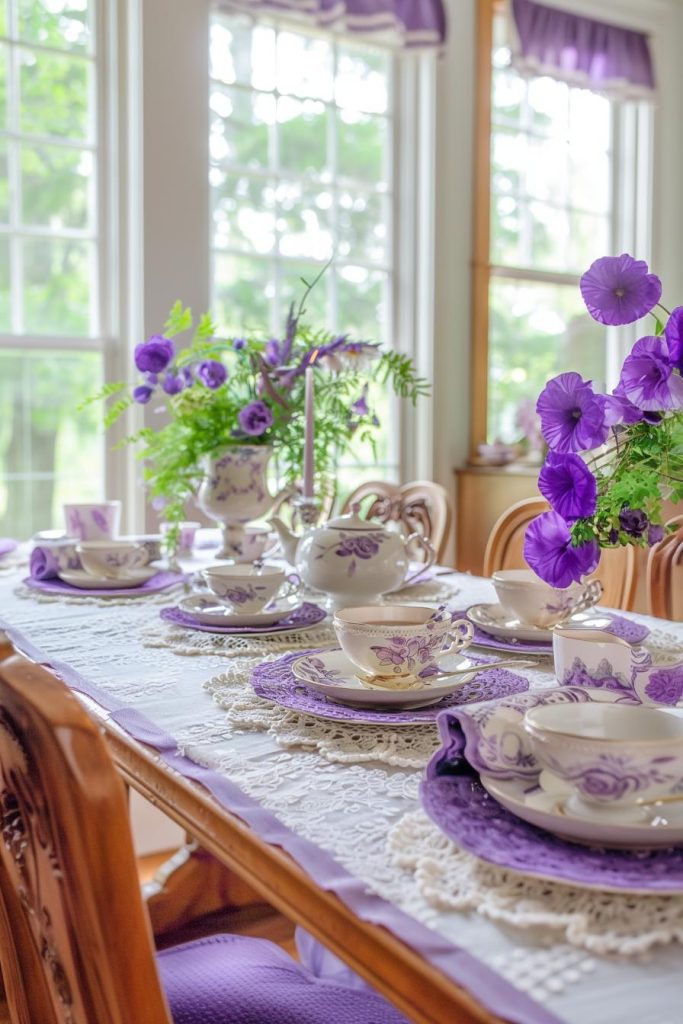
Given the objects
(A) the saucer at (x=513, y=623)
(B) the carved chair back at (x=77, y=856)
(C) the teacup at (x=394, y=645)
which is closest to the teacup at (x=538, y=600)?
(A) the saucer at (x=513, y=623)

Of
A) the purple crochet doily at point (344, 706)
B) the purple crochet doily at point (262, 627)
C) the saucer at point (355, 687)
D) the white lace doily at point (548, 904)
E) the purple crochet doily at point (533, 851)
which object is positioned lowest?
the purple crochet doily at point (262, 627)

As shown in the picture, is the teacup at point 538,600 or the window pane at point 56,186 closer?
the teacup at point 538,600

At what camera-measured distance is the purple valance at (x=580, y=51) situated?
3832 mm

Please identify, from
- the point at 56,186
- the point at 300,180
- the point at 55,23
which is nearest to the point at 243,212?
the point at 300,180

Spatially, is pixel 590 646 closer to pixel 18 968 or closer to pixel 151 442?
pixel 18 968

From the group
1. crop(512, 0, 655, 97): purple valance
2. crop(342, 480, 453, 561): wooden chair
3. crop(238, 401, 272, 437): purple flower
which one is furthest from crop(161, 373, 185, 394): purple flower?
crop(512, 0, 655, 97): purple valance

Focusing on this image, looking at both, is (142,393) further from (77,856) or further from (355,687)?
(77,856)

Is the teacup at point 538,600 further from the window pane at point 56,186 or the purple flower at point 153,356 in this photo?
the window pane at point 56,186

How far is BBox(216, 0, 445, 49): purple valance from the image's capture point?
10.6 feet

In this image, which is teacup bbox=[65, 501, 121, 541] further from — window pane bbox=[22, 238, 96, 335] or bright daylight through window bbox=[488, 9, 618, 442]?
bright daylight through window bbox=[488, 9, 618, 442]

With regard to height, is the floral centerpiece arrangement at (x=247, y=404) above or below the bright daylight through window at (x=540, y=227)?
below

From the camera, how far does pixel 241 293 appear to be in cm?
337

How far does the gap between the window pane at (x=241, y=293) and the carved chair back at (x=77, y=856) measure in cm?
276

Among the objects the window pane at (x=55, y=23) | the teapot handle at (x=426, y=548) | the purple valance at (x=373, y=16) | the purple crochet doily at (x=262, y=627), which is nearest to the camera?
the purple crochet doily at (x=262, y=627)
